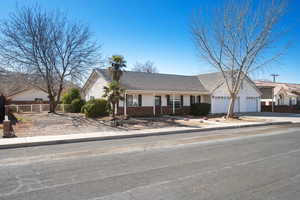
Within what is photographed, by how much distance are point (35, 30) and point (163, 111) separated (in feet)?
48.6

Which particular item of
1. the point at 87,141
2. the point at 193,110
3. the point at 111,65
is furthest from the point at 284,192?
the point at 193,110

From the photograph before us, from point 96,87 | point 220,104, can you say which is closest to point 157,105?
point 96,87

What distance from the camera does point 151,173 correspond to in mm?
5242

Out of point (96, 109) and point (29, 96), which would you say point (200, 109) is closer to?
point (96, 109)

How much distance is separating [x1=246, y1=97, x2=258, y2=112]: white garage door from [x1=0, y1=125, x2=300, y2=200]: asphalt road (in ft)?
75.6

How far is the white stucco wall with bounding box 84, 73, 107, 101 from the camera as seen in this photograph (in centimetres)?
2357

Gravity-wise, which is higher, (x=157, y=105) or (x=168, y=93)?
(x=168, y=93)

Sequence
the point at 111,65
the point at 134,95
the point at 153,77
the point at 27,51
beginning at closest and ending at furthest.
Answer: the point at 111,65
the point at 27,51
the point at 134,95
the point at 153,77

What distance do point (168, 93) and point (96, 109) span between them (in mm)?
8010

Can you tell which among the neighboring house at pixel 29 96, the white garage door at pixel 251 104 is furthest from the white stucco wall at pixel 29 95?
the white garage door at pixel 251 104

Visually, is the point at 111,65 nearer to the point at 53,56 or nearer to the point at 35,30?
the point at 53,56

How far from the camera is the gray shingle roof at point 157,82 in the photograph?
22.0m

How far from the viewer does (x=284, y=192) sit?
4086 mm

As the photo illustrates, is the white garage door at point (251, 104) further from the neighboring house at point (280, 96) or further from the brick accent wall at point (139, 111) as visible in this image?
the brick accent wall at point (139, 111)
